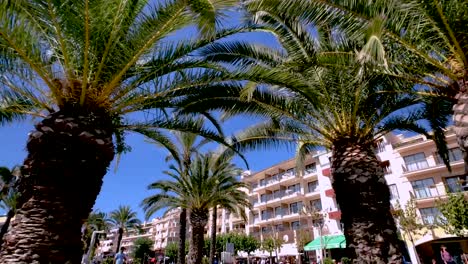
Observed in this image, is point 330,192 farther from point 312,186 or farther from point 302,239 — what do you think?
point 302,239

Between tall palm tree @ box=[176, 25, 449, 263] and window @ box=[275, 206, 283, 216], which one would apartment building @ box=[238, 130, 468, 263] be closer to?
window @ box=[275, 206, 283, 216]

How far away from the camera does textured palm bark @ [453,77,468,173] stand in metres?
5.16

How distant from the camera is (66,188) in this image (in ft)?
14.7

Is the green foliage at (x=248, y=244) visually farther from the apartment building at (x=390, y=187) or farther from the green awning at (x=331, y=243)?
the green awning at (x=331, y=243)

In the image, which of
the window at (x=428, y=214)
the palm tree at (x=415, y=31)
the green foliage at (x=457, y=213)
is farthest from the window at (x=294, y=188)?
the palm tree at (x=415, y=31)

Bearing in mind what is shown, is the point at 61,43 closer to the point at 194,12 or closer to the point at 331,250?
the point at 194,12

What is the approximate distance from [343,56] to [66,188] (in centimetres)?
566

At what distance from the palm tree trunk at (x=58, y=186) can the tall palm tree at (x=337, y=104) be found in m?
2.53

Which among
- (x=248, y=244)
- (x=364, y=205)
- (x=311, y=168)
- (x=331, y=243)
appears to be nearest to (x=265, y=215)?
(x=248, y=244)

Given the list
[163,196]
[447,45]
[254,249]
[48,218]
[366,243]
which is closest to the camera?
[48,218]

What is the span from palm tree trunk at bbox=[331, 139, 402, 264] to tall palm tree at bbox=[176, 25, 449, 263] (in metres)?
0.02

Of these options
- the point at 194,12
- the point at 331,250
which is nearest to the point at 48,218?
the point at 194,12

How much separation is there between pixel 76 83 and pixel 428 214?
2976 centimetres

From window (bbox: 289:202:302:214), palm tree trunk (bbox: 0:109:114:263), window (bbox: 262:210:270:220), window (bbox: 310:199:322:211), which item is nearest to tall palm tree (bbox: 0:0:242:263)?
palm tree trunk (bbox: 0:109:114:263)
